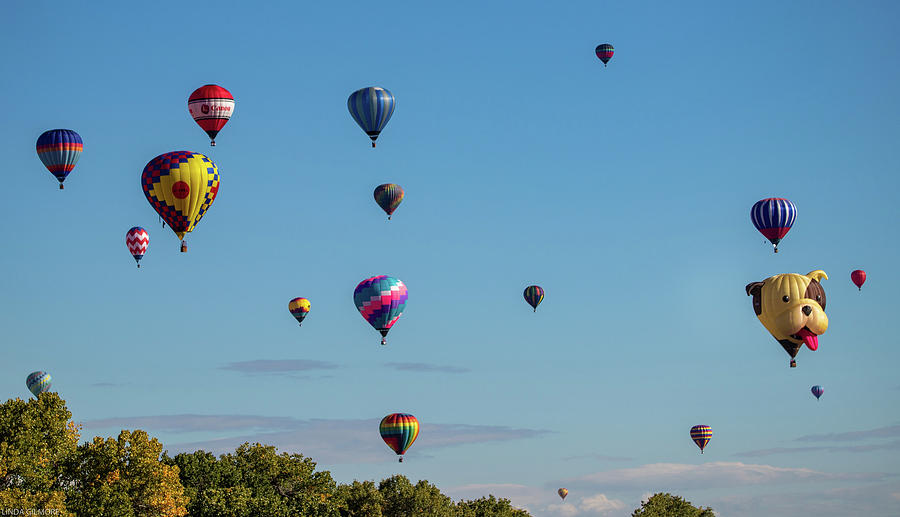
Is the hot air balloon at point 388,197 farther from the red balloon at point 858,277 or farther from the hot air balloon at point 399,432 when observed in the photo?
the red balloon at point 858,277

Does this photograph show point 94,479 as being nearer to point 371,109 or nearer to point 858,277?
point 371,109

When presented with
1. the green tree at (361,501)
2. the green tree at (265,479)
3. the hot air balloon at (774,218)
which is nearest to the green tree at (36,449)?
the green tree at (265,479)

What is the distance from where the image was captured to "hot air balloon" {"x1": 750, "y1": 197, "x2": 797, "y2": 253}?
10406cm

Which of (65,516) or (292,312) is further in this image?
(292,312)

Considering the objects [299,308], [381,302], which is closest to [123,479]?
[381,302]

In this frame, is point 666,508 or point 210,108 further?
point 666,508

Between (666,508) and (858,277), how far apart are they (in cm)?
3282

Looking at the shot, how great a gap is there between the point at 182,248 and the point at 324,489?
21970 mm

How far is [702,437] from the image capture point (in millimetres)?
143875

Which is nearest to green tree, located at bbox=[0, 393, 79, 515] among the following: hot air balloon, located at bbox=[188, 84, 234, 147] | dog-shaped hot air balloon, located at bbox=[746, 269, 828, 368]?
hot air balloon, located at bbox=[188, 84, 234, 147]

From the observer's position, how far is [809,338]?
93.6 metres

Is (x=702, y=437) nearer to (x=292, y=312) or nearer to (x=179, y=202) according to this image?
(x=292, y=312)

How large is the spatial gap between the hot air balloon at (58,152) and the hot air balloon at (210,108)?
14580 mm

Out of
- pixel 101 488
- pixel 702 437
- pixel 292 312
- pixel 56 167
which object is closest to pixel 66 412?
pixel 101 488
